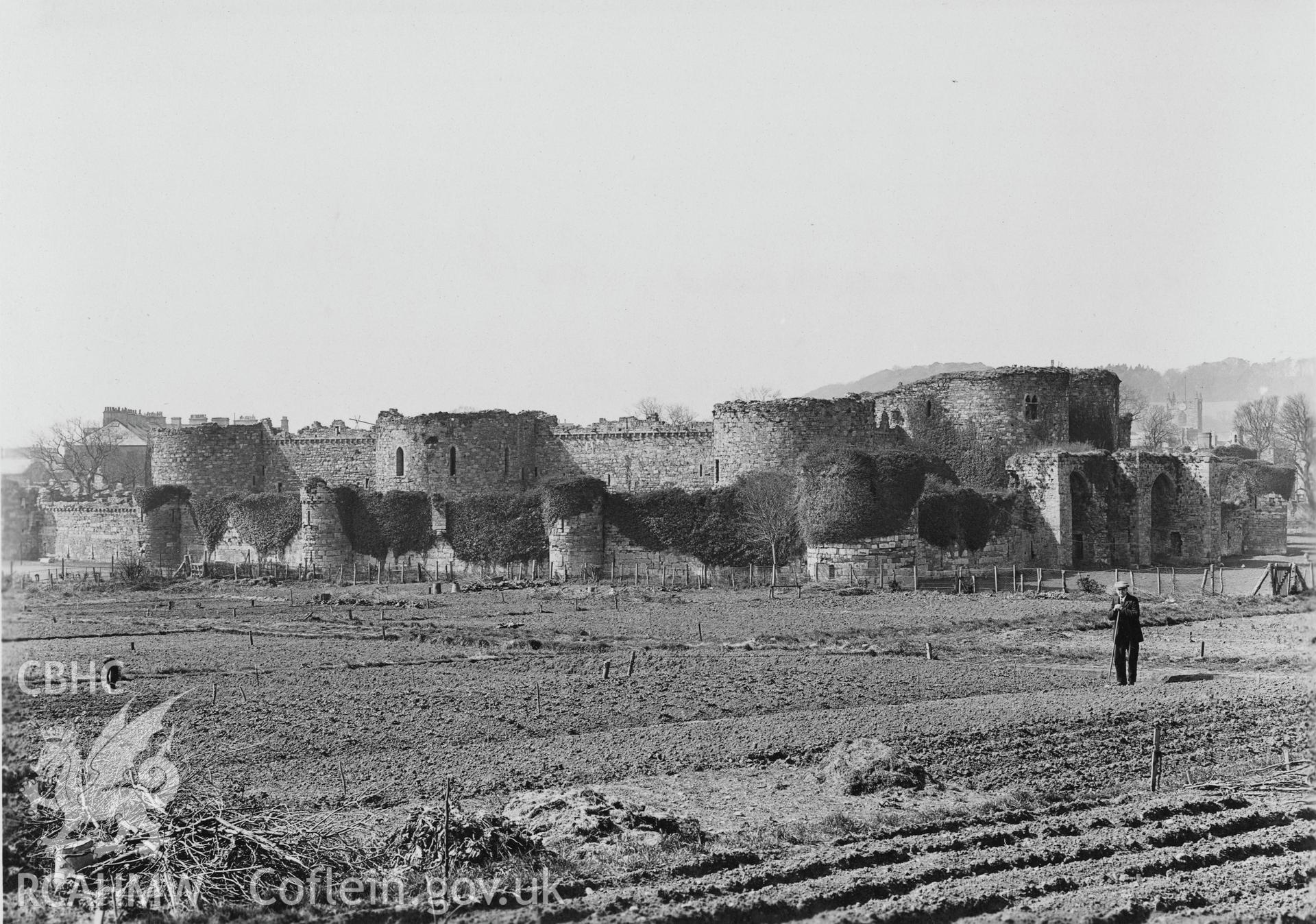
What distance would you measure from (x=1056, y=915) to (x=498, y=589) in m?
25.1

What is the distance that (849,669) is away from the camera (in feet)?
58.7

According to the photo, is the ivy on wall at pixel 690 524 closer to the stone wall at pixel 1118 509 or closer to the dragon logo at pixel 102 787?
the stone wall at pixel 1118 509

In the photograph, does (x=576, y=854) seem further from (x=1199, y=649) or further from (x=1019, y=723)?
(x=1199, y=649)

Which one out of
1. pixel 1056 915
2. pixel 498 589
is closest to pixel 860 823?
pixel 1056 915

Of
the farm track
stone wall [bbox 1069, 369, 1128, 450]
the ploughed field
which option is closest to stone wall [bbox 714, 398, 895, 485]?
stone wall [bbox 1069, 369, 1128, 450]

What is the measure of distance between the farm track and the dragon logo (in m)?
3.31

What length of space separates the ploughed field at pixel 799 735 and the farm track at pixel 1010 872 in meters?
0.03

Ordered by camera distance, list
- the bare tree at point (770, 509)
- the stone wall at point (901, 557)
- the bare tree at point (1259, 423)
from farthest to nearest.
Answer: the bare tree at point (1259, 423) < the bare tree at point (770, 509) < the stone wall at point (901, 557)

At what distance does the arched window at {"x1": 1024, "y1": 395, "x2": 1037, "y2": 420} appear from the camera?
35.7 metres

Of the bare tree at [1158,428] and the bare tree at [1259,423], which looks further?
the bare tree at [1158,428]

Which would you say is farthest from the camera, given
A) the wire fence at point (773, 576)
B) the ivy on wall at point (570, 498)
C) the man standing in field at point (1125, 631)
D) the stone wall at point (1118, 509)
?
the ivy on wall at point (570, 498)

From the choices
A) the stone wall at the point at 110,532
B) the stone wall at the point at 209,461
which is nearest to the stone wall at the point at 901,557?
the stone wall at the point at 209,461

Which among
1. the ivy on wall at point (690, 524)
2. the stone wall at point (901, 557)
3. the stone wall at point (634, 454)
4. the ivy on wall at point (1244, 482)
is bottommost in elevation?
the stone wall at point (901, 557)

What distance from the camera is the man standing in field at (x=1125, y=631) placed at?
13961mm
